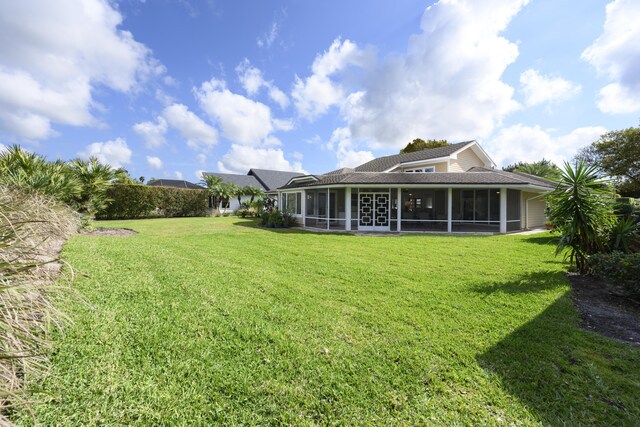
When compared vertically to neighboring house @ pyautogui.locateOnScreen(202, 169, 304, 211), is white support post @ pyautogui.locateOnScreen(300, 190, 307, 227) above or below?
below

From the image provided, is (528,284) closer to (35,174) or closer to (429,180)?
(429,180)

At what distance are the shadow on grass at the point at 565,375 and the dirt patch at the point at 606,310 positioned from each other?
63cm

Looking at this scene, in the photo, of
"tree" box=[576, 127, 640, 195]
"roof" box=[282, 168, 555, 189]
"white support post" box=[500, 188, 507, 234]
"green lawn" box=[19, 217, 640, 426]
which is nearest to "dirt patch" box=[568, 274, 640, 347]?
"green lawn" box=[19, 217, 640, 426]

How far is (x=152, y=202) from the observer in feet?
82.8

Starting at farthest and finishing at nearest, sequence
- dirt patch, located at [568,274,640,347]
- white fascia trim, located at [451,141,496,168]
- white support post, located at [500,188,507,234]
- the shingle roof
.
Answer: the shingle roof → white fascia trim, located at [451,141,496,168] → white support post, located at [500,188,507,234] → dirt patch, located at [568,274,640,347]

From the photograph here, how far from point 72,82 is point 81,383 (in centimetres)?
1265

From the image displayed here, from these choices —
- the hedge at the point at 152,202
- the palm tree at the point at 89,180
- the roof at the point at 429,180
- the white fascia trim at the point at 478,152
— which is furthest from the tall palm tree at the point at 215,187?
the white fascia trim at the point at 478,152

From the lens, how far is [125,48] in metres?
10.5

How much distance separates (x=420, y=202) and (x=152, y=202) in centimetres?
2350

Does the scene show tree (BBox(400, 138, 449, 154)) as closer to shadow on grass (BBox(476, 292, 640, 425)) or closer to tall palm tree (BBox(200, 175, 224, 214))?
tall palm tree (BBox(200, 175, 224, 214))

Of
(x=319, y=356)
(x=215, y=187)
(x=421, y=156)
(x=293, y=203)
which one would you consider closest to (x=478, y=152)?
(x=421, y=156)

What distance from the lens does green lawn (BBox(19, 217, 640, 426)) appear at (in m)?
2.46

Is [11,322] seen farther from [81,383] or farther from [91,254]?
[91,254]

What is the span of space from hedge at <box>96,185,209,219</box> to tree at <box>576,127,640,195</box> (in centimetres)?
4202
